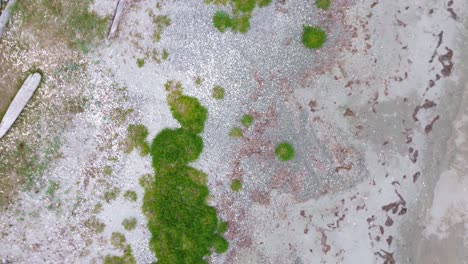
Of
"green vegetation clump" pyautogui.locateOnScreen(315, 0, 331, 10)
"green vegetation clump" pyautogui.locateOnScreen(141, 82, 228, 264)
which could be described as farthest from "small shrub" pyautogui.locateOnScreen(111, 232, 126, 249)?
"green vegetation clump" pyautogui.locateOnScreen(315, 0, 331, 10)

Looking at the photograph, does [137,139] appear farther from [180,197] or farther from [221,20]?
[221,20]

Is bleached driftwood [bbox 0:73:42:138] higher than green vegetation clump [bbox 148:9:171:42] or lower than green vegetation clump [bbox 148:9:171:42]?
lower

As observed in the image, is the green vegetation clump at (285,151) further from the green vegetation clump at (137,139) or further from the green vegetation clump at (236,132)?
the green vegetation clump at (137,139)

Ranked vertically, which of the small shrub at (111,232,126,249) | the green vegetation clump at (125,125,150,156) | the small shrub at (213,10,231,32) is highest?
the small shrub at (213,10,231,32)

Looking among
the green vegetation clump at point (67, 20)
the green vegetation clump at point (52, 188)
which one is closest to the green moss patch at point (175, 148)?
the green vegetation clump at point (52, 188)

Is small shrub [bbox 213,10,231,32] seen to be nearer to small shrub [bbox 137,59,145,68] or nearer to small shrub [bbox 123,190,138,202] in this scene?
small shrub [bbox 137,59,145,68]

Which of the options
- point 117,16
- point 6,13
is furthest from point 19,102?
point 117,16
